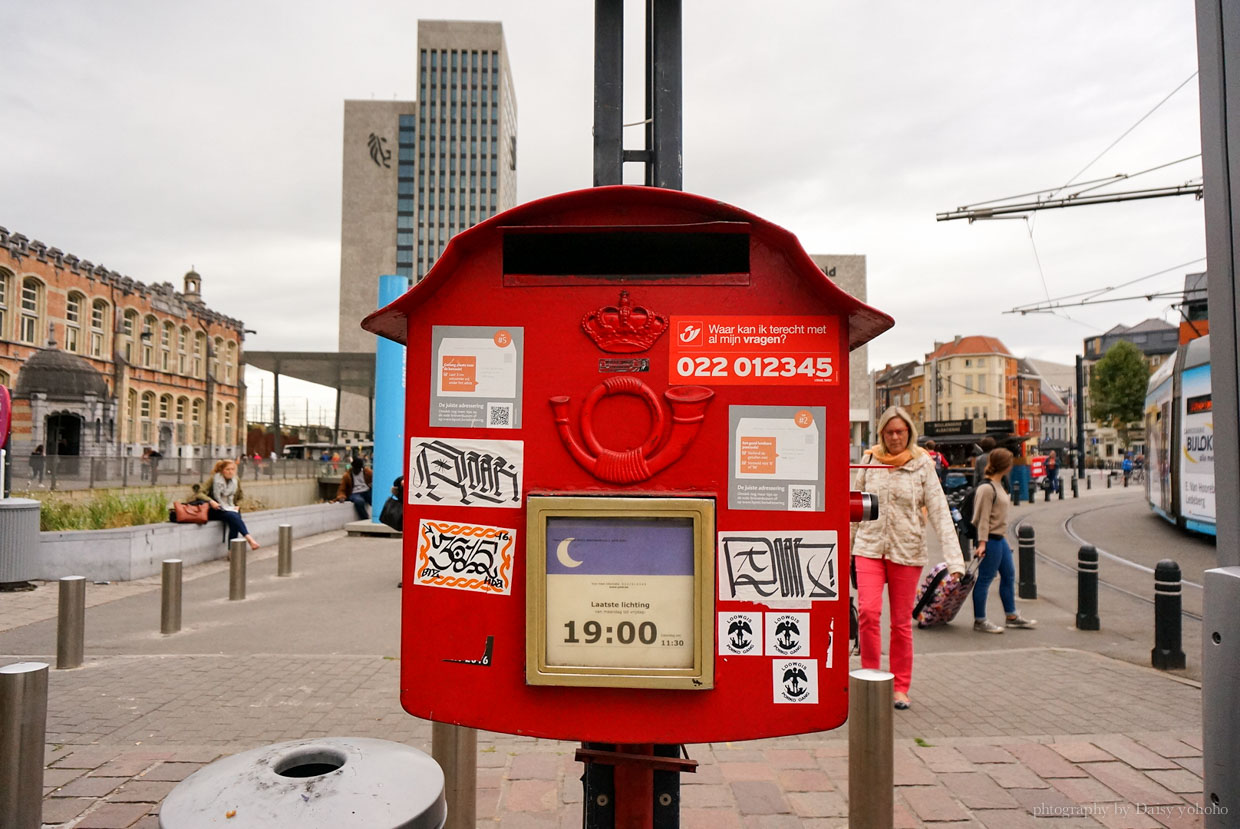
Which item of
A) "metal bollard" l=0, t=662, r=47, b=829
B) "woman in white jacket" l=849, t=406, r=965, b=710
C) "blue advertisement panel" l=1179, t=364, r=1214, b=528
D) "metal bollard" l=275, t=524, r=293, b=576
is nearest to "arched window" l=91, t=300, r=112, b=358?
"metal bollard" l=275, t=524, r=293, b=576

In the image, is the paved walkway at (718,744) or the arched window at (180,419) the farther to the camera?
the arched window at (180,419)

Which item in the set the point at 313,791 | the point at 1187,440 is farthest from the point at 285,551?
the point at 1187,440

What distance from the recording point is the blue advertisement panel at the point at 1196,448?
14531mm

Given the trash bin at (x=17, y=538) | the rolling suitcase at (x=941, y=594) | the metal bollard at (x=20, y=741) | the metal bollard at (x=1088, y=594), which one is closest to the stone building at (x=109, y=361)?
the trash bin at (x=17, y=538)

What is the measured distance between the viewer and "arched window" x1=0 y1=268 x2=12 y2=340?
37000mm

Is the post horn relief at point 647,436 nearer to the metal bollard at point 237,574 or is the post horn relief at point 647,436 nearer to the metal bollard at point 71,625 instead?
the metal bollard at point 71,625

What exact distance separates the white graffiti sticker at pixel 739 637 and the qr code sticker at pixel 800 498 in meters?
0.28

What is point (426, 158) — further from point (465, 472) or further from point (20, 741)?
point (465, 472)

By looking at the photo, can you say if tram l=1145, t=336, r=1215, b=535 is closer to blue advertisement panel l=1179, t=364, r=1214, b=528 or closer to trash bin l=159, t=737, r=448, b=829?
blue advertisement panel l=1179, t=364, r=1214, b=528

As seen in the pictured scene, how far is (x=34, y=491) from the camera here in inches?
631

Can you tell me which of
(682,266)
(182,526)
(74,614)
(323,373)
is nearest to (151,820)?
(74,614)

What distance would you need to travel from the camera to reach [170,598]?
23.7 ft

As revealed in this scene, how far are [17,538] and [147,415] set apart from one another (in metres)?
45.2

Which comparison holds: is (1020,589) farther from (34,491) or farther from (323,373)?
(323,373)
